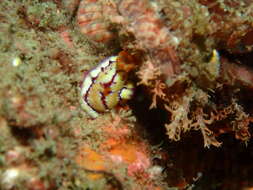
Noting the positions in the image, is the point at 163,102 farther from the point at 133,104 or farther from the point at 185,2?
the point at 185,2

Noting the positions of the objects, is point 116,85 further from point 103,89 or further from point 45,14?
point 45,14

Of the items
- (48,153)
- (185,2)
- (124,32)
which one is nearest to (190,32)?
(185,2)

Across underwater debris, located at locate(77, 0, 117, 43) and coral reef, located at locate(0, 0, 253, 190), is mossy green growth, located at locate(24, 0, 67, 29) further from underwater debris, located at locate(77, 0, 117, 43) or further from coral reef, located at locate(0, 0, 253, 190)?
underwater debris, located at locate(77, 0, 117, 43)

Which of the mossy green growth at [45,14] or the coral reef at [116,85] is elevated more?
the mossy green growth at [45,14]

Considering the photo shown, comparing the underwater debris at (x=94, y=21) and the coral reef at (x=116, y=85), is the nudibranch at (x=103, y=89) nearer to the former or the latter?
the coral reef at (x=116, y=85)

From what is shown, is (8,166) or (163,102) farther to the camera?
(163,102)

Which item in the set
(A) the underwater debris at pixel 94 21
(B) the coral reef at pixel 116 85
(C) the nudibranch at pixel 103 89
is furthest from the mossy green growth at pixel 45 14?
(C) the nudibranch at pixel 103 89

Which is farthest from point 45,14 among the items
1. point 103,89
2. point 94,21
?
point 103,89
